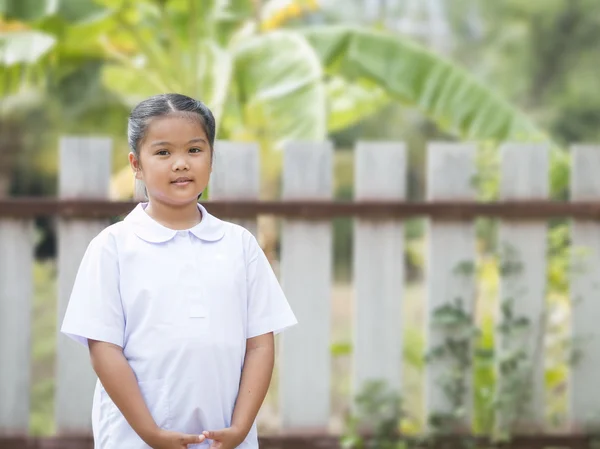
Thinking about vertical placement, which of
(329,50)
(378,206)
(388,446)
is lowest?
(388,446)

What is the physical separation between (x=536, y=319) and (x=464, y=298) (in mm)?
338

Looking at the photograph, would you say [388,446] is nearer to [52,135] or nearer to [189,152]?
[189,152]

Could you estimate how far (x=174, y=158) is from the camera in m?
1.68

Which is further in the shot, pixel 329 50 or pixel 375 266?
pixel 329 50

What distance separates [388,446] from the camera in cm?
346

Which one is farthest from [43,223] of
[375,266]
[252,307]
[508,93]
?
[252,307]

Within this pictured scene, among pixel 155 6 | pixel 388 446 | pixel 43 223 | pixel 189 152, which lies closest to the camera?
pixel 189 152

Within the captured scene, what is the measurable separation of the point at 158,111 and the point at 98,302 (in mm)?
405

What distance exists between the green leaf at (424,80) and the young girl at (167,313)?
11.4 ft

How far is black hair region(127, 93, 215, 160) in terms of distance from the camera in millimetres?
1699

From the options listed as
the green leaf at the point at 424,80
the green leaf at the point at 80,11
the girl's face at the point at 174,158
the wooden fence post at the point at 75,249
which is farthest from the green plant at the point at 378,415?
the green leaf at the point at 80,11

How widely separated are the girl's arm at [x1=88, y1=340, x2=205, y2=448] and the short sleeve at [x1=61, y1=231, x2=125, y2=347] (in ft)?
0.16

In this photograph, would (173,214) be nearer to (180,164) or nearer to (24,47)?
(180,164)

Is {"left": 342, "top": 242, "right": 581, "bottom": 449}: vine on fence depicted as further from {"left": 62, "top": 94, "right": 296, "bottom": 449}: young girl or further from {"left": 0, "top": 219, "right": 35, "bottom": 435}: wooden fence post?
{"left": 62, "top": 94, "right": 296, "bottom": 449}: young girl
